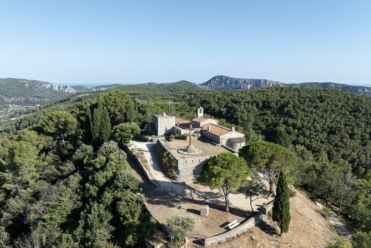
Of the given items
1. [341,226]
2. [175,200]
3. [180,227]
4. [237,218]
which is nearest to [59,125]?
[175,200]

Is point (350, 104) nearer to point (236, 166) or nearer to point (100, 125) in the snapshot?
point (236, 166)

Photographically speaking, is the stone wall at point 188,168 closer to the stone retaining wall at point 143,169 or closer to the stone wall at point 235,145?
the stone retaining wall at point 143,169

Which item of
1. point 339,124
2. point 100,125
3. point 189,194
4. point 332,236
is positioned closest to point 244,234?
point 189,194

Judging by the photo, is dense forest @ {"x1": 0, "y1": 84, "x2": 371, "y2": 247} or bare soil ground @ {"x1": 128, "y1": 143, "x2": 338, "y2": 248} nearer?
bare soil ground @ {"x1": 128, "y1": 143, "x2": 338, "y2": 248}

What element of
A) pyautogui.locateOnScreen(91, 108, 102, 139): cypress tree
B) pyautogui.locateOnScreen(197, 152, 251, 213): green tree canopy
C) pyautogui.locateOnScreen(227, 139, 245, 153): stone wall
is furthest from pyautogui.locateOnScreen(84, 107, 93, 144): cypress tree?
pyautogui.locateOnScreen(197, 152, 251, 213): green tree canopy

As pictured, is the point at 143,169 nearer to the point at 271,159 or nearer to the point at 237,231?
the point at 237,231

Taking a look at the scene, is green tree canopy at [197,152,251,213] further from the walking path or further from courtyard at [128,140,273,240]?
the walking path
